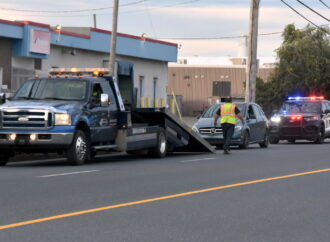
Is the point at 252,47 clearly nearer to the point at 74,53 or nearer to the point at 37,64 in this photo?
the point at 74,53

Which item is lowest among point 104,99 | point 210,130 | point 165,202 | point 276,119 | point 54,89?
point 165,202

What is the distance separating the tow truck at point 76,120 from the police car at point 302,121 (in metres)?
11.2

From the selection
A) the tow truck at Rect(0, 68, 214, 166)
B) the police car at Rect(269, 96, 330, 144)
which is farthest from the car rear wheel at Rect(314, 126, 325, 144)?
the tow truck at Rect(0, 68, 214, 166)

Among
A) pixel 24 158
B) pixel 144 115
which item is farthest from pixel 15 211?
pixel 144 115

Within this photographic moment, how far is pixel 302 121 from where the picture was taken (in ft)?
113

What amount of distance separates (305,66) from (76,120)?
159 ft

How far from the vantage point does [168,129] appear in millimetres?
24391

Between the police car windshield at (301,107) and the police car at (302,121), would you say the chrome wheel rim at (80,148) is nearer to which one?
the police car at (302,121)

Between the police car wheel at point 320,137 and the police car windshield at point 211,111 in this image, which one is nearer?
the police car windshield at point 211,111

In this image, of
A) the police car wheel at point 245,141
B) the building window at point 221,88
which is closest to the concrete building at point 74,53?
the building window at point 221,88

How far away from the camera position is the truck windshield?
2044 cm

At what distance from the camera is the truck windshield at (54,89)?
2044cm

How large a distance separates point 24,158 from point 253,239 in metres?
14.2

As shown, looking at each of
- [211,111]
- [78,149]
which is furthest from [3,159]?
[211,111]
